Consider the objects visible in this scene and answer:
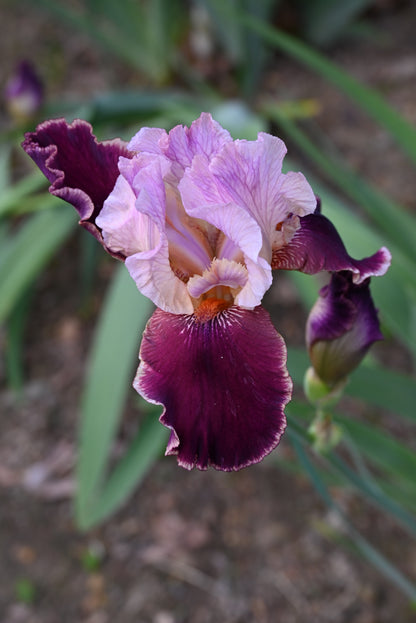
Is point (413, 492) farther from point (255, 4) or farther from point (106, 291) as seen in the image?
point (255, 4)

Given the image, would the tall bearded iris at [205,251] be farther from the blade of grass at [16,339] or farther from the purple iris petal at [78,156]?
the blade of grass at [16,339]

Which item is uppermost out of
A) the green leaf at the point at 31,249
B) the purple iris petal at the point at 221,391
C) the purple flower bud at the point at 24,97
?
the purple iris petal at the point at 221,391

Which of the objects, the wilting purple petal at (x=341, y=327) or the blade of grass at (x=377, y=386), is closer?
the wilting purple petal at (x=341, y=327)

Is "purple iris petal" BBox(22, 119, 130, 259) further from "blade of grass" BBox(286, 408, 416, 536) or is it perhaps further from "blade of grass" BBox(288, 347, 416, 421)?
"blade of grass" BBox(288, 347, 416, 421)

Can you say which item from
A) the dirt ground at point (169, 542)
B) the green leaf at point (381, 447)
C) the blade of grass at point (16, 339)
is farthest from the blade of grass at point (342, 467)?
the blade of grass at point (16, 339)

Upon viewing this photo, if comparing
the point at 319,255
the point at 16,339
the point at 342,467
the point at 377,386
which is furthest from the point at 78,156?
the point at 16,339

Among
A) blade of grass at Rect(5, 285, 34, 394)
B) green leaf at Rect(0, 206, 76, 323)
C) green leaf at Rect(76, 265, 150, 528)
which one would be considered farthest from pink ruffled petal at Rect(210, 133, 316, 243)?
blade of grass at Rect(5, 285, 34, 394)
